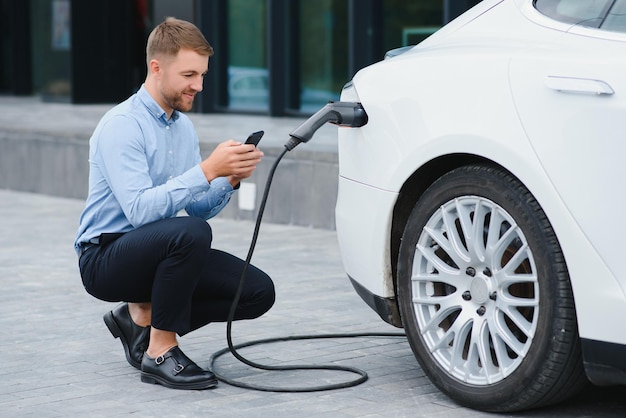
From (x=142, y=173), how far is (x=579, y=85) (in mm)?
1615

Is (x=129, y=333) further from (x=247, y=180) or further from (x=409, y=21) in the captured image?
(x=409, y=21)

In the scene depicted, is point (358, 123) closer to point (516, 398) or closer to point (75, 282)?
point (516, 398)

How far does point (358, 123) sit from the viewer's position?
14.7 ft

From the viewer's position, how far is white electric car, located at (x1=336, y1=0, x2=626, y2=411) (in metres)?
3.65

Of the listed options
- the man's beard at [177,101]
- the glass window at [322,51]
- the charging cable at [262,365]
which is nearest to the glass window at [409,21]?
the glass window at [322,51]

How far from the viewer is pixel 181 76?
4.58m

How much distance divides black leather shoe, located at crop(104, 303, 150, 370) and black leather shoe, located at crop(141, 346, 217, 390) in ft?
0.80

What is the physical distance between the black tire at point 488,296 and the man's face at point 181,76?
3.13 ft

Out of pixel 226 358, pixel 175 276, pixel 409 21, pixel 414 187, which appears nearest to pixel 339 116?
pixel 414 187

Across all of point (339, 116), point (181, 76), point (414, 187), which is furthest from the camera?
point (181, 76)

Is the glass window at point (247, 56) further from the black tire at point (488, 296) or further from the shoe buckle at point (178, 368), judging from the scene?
→ the black tire at point (488, 296)

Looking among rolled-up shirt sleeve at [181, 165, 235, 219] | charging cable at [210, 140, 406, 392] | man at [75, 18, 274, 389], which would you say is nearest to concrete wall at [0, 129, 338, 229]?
charging cable at [210, 140, 406, 392]

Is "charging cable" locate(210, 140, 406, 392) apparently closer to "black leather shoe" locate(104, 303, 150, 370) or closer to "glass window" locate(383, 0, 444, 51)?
"black leather shoe" locate(104, 303, 150, 370)

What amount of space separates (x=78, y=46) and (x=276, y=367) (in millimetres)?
12980
